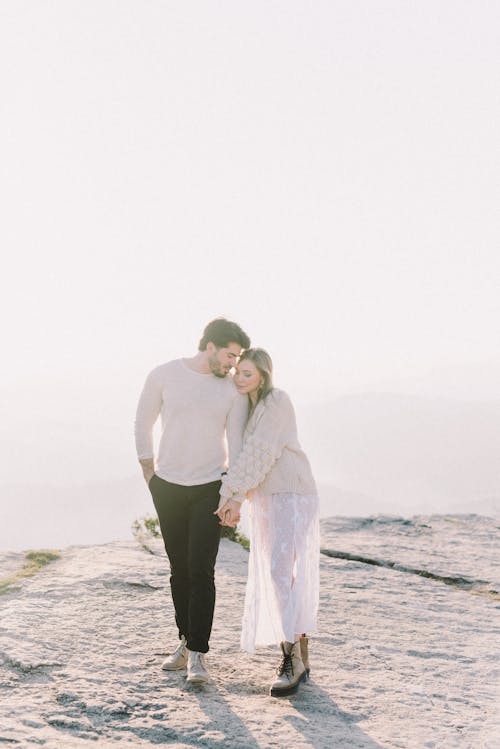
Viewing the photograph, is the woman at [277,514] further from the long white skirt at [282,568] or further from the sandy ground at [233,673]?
the sandy ground at [233,673]

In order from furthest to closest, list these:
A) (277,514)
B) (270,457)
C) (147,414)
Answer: (147,414) → (277,514) → (270,457)

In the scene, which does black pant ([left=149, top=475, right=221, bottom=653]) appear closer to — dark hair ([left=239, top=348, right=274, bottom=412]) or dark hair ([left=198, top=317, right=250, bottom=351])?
dark hair ([left=239, top=348, right=274, bottom=412])

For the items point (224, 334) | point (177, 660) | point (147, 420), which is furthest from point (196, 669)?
point (224, 334)

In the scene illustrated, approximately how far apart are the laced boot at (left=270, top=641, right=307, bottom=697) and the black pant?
21.1 inches

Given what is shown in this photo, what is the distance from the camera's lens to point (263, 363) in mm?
4953

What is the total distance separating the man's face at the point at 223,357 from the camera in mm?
4980

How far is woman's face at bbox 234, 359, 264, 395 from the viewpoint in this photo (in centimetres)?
496

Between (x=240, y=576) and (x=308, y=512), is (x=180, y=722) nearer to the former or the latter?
(x=308, y=512)

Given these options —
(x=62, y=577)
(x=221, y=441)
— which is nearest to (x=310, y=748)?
(x=221, y=441)

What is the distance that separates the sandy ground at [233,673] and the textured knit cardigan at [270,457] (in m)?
1.34

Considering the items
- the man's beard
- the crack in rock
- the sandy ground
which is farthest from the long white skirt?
the crack in rock

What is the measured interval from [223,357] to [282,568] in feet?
4.95

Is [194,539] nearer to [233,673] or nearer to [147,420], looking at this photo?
[147,420]

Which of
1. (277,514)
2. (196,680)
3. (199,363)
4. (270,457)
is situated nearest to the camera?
(196,680)
